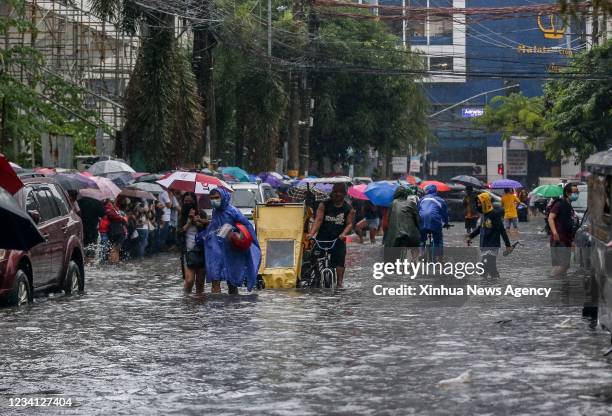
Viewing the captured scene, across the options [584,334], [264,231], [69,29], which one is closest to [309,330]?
[584,334]

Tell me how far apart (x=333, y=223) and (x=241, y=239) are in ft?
6.92

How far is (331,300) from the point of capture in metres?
19.2

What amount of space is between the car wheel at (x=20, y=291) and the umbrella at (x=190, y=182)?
13.5 m

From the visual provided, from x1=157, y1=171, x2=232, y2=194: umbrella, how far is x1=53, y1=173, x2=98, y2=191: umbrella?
3658mm

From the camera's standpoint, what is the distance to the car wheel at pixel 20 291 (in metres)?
17.7

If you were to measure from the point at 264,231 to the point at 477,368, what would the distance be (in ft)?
33.9

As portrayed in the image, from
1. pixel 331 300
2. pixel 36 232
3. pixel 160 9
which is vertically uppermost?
pixel 160 9

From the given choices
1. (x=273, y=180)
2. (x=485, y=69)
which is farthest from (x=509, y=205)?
(x=485, y=69)

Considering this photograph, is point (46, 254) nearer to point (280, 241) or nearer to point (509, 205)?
point (280, 241)

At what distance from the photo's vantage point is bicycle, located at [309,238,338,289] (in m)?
21.3

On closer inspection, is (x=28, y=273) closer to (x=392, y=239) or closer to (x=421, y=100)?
(x=392, y=239)

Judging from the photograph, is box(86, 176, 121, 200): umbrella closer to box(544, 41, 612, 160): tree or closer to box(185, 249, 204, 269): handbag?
box(185, 249, 204, 269): handbag

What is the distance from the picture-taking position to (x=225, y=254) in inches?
781

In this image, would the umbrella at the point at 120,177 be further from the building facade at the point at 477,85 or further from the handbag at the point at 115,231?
the building facade at the point at 477,85
